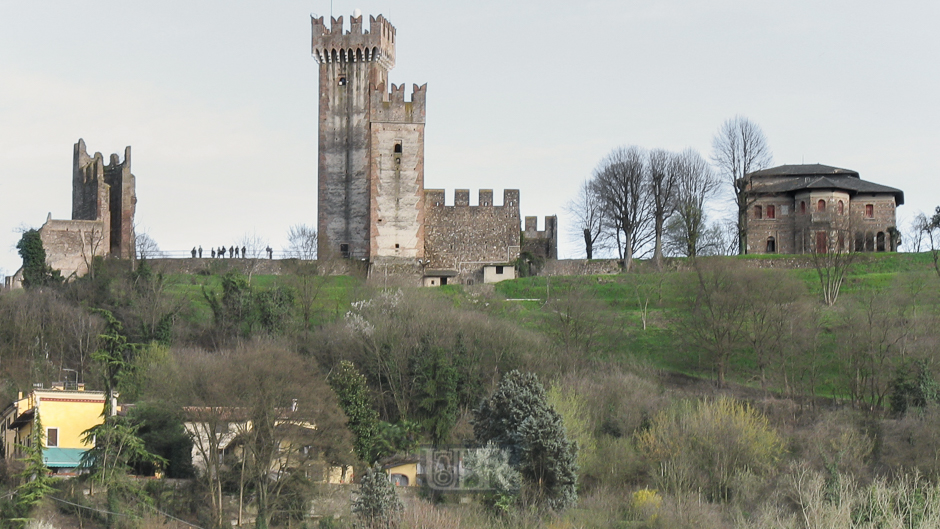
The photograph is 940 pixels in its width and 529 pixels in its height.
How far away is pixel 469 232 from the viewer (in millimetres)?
56219

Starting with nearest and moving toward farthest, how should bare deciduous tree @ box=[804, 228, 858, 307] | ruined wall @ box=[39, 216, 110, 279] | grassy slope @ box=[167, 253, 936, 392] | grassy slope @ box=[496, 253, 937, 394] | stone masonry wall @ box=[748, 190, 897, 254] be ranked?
grassy slope @ box=[496, 253, 937, 394]
grassy slope @ box=[167, 253, 936, 392]
bare deciduous tree @ box=[804, 228, 858, 307]
ruined wall @ box=[39, 216, 110, 279]
stone masonry wall @ box=[748, 190, 897, 254]

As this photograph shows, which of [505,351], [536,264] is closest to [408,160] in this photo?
[536,264]

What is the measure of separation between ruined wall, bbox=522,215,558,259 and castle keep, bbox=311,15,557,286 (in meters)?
0.05

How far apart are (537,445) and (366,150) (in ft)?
86.5

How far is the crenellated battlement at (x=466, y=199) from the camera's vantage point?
56625mm

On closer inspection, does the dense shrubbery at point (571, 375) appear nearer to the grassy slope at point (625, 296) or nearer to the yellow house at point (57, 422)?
the grassy slope at point (625, 296)

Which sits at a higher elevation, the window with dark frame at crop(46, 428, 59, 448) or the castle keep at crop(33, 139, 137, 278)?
the castle keep at crop(33, 139, 137, 278)

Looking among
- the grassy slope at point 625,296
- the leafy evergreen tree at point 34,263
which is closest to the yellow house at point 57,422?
the grassy slope at point 625,296

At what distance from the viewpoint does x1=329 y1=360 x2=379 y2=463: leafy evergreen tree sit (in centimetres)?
3591

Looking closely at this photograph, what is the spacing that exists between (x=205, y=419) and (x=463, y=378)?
8.94m

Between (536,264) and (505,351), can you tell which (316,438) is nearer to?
(505,351)

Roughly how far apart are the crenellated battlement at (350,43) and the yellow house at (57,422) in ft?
83.5

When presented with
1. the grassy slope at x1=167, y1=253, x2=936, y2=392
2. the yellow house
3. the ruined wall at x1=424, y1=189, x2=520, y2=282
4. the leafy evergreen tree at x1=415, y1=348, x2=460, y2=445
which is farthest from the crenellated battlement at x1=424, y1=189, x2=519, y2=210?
the yellow house
